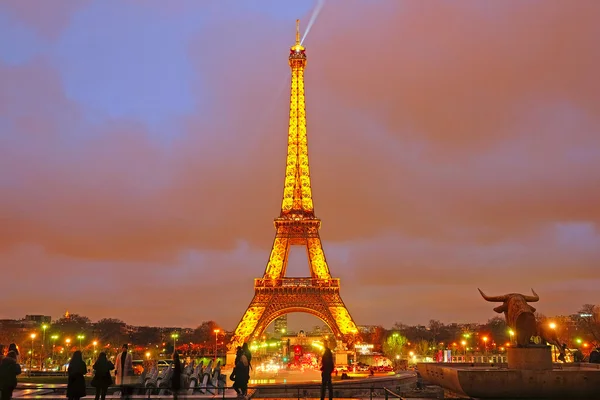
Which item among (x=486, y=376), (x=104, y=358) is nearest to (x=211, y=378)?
(x=104, y=358)

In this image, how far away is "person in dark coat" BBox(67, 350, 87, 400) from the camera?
1691 centimetres

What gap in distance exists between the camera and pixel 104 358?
59.4 feet

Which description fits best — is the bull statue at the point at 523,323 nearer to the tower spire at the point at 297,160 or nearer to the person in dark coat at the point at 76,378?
the person in dark coat at the point at 76,378

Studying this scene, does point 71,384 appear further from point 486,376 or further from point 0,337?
point 0,337

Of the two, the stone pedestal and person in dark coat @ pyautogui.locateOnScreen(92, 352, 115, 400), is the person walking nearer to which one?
person in dark coat @ pyautogui.locateOnScreen(92, 352, 115, 400)

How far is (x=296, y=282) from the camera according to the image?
8544cm

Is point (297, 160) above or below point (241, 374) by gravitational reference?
above

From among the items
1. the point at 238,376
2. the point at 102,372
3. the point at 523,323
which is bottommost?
the point at 238,376

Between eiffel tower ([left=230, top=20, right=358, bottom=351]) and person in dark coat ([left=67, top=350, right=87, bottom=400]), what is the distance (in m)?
64.7

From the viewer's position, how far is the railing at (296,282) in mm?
84375

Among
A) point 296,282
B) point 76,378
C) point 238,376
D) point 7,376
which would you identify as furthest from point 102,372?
point 296,282

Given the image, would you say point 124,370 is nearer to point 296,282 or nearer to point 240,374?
point 240,374

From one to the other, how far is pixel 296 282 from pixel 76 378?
69023mm

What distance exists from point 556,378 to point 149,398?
44.6 feet
